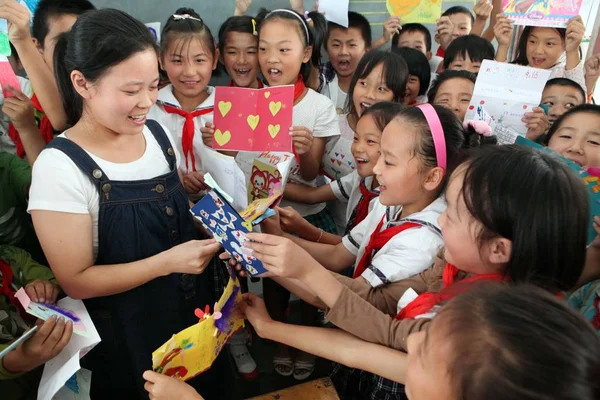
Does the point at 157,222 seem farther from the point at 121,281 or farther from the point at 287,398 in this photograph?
the point at 287,398

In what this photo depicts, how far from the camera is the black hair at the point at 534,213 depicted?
87cm

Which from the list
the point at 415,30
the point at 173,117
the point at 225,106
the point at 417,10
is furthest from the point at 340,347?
the point at 415,30

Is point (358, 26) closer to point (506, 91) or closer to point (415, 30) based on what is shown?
point (415, 30)

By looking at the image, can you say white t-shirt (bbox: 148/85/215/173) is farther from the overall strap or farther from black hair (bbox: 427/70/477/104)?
black hair (bbox: 427/70/477/104)

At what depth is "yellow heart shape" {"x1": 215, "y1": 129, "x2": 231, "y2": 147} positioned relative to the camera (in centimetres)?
172

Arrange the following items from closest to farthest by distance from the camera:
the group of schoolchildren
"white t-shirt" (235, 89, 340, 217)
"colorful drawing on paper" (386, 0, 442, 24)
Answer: the group of schoolchildren < "white t-shirt" (235, 89, 340, 217) < "colorful drawing on paper" (386, 0, 442, 24)

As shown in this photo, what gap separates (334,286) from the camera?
3.49 ft

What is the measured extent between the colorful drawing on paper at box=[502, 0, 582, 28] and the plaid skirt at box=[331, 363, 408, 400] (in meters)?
2.20

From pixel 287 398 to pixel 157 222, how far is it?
632mm

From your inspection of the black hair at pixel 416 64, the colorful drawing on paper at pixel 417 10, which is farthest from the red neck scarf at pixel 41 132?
the colorful drawing on paper at pixel 417 10

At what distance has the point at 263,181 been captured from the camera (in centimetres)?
159

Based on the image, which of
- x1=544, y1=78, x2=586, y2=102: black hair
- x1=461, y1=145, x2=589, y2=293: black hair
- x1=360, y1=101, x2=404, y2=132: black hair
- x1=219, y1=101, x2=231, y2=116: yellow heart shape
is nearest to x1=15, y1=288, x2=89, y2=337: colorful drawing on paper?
x1=219, y1=101, x2=231, y2=116: yellow heart shape

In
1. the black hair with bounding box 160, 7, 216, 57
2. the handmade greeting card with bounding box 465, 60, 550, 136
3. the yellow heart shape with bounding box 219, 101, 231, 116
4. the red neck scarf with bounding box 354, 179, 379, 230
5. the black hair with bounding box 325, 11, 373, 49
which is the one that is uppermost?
the black hair with bounding box 325, 11, 373, 49

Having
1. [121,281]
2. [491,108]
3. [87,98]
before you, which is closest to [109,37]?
[87,98]
